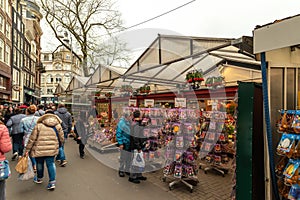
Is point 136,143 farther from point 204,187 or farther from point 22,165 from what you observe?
point 22,165

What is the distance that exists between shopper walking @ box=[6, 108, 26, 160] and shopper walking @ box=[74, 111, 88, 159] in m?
1.50

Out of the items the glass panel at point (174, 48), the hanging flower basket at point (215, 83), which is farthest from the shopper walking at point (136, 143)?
the hanging flower basket at point (215, 83)

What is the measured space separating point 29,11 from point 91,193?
3749 cm

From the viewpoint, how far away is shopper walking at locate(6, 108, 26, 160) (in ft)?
18.9

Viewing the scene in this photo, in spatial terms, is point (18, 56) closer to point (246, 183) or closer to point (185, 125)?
point (185, 125)

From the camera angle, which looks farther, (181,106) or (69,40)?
(69,40)

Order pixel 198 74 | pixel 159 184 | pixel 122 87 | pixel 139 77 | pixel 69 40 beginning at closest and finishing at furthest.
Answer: pixel 159 184
pixel 198 74
pixel 139 77
pixel 122 87
pixel 69 40

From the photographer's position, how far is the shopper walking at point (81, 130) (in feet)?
20.4

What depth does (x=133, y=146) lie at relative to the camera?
4492 millimetres

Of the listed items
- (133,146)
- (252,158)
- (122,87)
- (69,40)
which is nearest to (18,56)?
(69,40)

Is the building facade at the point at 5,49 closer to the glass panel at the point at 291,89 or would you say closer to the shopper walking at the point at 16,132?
the shopper walking at the point at 16,132

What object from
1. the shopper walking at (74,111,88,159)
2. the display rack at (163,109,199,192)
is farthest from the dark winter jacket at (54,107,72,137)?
the display rack at (163,109,199,192)

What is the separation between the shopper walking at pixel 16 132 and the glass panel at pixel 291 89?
6160mm

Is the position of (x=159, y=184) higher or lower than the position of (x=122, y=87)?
lower
